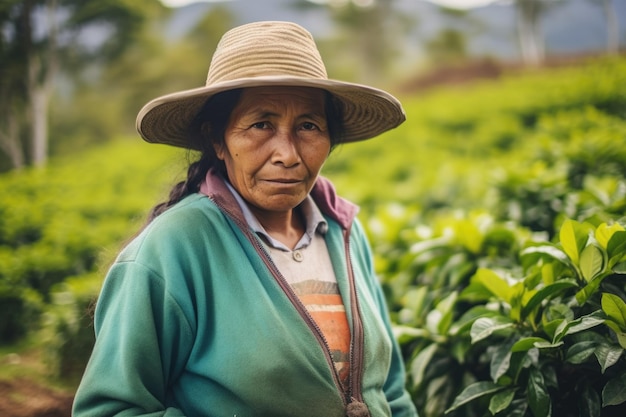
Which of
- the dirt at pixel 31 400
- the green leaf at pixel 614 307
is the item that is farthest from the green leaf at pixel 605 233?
the dirt at pixel 31 400

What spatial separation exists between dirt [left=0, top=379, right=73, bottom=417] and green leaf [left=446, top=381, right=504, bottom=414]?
2.09 metres

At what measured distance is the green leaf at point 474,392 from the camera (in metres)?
1.83

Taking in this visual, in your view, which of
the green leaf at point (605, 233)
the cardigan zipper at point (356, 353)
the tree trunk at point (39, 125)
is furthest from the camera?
the tree trunk at point (39, 125)

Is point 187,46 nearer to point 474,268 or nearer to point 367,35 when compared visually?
point 367,35

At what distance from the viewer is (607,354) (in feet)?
5.27

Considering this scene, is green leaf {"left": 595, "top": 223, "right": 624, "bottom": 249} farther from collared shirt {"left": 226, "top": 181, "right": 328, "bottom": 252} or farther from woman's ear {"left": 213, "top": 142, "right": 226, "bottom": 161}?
woman's ear {"left": 213, "top": 142, "right": 226, "bottom": 161}

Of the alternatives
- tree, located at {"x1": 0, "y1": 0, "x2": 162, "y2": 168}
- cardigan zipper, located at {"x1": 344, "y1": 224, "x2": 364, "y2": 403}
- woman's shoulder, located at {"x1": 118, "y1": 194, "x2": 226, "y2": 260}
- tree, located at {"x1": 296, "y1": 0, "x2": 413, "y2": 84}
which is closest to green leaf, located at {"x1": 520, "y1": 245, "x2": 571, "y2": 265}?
cardigan zipper, located at {"x1": 344, "y1": 224, "x2": 364, "y2": 403}

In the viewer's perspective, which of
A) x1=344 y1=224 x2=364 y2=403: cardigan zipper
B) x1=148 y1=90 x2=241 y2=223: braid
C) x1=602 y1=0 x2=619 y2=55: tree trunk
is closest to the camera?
x1=344 y1=224 x2=364 y2=403: cardigan zipper

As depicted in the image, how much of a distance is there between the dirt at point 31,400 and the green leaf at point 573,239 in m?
2.57

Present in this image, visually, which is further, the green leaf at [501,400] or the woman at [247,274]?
the green leaf at [501,400]

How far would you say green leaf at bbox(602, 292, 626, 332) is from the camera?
1.59 metres

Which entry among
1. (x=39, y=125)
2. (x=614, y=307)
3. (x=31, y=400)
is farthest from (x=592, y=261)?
(x=39, y=125)

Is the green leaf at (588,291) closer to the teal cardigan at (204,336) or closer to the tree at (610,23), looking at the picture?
the teal cardigan at (204,336)

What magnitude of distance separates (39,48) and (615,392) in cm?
810
